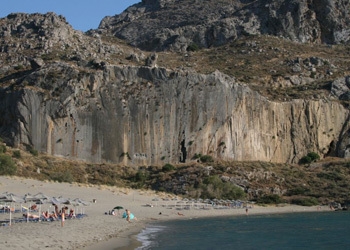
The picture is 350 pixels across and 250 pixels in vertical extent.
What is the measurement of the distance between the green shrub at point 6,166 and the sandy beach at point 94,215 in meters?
2.21

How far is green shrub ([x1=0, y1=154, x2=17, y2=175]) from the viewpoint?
1877 inches

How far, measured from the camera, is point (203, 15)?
113938 mm

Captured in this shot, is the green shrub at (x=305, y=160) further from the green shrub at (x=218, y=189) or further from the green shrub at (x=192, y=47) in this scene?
the green shrub at (x=192, y=47)

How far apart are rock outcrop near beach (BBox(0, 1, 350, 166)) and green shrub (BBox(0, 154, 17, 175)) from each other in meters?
9.52

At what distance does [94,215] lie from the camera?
35.1m

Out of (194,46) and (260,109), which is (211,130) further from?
(194,46)

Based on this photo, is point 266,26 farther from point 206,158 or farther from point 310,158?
point 206,158

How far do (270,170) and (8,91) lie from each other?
31358mm

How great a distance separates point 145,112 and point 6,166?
19163 millimetres

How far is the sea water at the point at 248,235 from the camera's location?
25391 mm

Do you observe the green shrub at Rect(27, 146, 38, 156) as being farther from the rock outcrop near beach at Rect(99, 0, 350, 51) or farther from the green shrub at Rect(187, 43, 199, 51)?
the green shrub at Rect(187, 43, 199, 51)

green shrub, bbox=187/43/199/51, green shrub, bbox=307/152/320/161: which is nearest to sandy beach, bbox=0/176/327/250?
green shrub, bbox=307/152/320/161

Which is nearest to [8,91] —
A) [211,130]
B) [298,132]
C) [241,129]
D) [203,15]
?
[211,130]

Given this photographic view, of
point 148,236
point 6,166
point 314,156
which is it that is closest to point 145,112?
point 6,166
